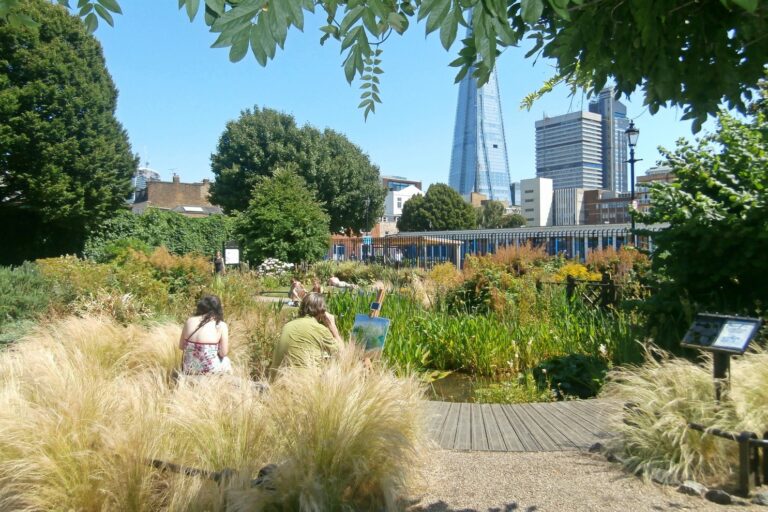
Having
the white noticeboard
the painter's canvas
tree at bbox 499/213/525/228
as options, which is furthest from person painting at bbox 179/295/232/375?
tree at bbox 499/213/525/228

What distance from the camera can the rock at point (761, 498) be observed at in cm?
330

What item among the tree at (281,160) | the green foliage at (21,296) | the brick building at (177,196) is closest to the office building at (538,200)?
the brick building at (177,196)

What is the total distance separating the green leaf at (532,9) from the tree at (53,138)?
802 inches

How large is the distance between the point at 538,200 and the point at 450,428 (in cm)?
10648

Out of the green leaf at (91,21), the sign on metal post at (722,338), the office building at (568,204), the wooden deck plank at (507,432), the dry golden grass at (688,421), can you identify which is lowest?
the wooden deck plank at (507,432)

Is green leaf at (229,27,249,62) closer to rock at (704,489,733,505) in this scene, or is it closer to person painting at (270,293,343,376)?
person painting at (270,293,343,376)

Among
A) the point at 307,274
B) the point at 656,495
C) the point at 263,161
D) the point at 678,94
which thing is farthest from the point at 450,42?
the point at 263,161

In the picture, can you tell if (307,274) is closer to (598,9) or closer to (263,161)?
(598,9)

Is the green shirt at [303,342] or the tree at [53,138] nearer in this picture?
the green shirt at [303,342]

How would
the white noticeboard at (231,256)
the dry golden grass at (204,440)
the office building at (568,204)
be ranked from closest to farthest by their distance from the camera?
the dry golden grass at (204,440)
the white noticeboard at (231,256)
the office building at (568,204)

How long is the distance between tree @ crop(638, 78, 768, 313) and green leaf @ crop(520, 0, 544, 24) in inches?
199

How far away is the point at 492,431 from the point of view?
4645 millimetres

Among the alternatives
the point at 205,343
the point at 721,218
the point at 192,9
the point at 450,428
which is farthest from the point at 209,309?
the point at 721,218

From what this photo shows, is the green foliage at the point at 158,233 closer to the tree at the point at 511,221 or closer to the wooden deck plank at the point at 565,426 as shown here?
the wooden deck plank at the point at 565,426
